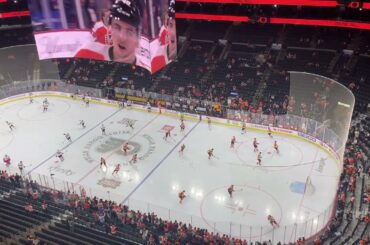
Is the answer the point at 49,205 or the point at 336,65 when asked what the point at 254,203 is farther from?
the point at 336,65

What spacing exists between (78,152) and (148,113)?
7114 mm

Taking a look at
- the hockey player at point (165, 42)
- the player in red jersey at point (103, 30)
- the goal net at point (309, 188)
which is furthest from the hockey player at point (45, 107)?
the goal net at point (309, 188)

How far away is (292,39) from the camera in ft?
111

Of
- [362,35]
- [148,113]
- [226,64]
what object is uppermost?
[362,35]

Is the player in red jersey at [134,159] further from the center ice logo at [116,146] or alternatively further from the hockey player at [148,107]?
the hockey player at [148,107]

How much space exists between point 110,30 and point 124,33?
1577mm

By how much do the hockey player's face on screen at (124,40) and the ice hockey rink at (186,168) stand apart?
5.66m

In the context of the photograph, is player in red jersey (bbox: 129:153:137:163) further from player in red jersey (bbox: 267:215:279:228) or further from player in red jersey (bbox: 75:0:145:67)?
player in red jersey (bbox: 267:215:279:228)

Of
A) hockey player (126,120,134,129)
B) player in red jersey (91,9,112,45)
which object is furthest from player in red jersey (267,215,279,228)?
player in red jersey (91,9,112,45)

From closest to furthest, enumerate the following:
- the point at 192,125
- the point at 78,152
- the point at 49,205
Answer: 1. the point at 49,205
2. the point at 78,152
3. the point at 192,125

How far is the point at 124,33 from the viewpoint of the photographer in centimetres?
2272

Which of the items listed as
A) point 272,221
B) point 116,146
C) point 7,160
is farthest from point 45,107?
point 272,221

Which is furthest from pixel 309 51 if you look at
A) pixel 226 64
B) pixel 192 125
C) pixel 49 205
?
pixel 49 205

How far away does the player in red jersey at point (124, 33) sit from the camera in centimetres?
2177
